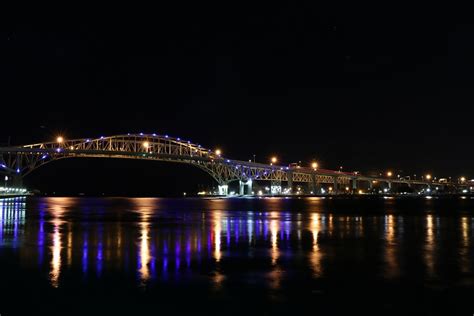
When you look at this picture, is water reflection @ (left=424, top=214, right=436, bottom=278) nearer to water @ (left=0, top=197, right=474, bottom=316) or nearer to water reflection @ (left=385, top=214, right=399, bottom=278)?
water @ (left=0, top=197, right=474, bottom=316)

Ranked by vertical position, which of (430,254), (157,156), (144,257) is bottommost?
(430,254)

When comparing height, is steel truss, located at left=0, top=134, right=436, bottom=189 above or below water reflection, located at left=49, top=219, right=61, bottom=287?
above

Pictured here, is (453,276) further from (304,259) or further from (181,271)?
(181,271)

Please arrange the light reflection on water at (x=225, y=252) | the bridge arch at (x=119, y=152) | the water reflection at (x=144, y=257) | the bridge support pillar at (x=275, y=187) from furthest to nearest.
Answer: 1. the bridge support pillar at (x=275, y=187)
2. the bridge arch at (x=119, y=152)
3. the light reflection on water at (x=225, y=252)
4. the water reflection at (x=144, y=257)

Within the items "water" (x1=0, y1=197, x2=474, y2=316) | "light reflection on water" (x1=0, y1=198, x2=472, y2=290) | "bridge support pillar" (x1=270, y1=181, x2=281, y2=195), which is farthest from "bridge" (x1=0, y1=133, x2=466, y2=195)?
"water" (x1=0, y1=197, x2=474, y2=316)

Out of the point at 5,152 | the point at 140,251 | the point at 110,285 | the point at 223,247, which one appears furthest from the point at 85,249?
the point at 5,152

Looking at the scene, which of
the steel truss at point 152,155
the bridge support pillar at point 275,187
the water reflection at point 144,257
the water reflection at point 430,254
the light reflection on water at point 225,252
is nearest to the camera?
the water reflection at point 144,257

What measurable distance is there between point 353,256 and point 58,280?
8285 millimetres

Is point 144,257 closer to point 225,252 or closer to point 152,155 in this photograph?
point 225,252

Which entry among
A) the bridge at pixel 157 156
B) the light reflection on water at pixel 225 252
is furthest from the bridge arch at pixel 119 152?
the light reflection on water at pixel 225 252

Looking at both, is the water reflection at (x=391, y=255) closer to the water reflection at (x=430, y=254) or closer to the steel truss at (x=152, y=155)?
the water reflection at (x=430, y=254)

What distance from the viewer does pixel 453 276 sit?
11.7 metres

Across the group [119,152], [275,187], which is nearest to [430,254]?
[119,152]

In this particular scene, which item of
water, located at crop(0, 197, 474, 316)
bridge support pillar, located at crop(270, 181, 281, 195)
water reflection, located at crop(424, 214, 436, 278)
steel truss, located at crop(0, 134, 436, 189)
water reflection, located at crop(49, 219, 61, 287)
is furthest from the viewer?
bridge support pillar, located at crop(270, 181, 281, 195)
